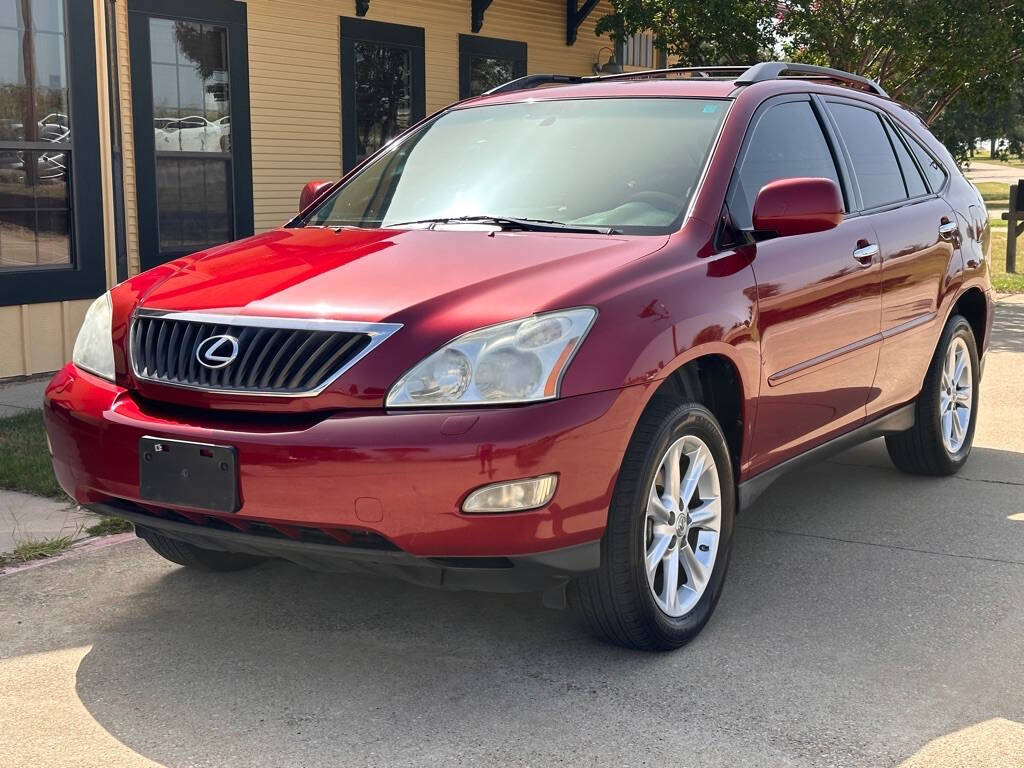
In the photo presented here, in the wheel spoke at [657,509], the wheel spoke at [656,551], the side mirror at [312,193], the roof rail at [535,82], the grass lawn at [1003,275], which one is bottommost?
the grass lawn at [1003,275]

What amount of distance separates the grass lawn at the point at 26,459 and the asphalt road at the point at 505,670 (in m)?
1.01

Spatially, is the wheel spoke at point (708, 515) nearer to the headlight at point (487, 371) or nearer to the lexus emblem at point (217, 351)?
the headlight at point (487, 371)

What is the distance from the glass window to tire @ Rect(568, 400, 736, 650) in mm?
7411

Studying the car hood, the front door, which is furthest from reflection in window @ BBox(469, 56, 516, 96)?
the car hood

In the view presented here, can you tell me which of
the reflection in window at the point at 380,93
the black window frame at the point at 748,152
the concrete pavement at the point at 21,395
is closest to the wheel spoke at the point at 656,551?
the black window frame at the point at 748,152

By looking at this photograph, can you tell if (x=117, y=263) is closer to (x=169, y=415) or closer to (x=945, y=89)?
(x=169, y=415)

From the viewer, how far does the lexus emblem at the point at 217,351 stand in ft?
11.9

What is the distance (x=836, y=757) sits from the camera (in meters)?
3.28

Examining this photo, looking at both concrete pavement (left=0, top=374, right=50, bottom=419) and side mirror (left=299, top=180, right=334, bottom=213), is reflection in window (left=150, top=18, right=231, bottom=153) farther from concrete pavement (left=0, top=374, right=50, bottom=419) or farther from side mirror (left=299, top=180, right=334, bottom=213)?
side mirror (left=299, top=180, right=334, bottom=213)

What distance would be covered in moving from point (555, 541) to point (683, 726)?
0.61 meters

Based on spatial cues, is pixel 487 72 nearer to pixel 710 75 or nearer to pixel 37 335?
pixel 37 335

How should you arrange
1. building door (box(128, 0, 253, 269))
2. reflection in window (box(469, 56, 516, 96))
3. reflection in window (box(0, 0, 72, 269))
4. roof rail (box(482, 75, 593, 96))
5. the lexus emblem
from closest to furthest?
the lexus emblem < roof rail (box(482, 75, 593, 96)) < reflection in window (box(0, 0, 72, 269)) < building door (box(128, 0, 253, 269)) < reflection in window (box(469, 56, 516, 96))

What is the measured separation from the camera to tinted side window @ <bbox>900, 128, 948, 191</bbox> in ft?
19.9

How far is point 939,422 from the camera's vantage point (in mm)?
6086
